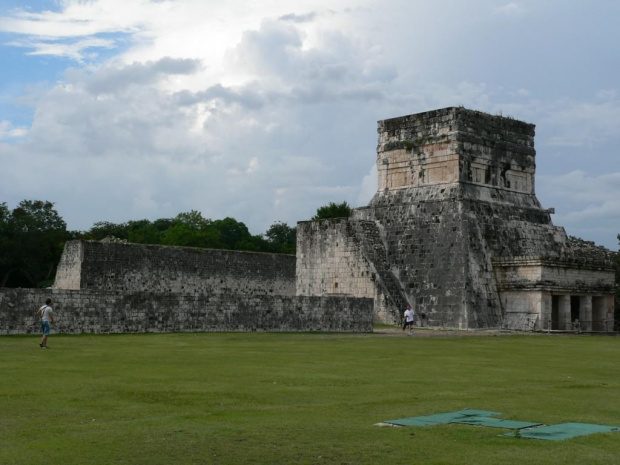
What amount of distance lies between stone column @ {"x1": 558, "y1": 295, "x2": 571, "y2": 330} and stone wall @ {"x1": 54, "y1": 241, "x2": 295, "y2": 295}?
42.4 ft

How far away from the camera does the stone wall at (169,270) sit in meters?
29.2

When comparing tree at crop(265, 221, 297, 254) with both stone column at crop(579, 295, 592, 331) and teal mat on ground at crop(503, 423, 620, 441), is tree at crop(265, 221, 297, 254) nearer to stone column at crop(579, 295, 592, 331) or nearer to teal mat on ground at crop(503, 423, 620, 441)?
stone column at crop(579, 295, 592, 331)

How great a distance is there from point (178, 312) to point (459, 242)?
9.92 metres

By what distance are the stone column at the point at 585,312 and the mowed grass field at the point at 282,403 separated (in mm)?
12129

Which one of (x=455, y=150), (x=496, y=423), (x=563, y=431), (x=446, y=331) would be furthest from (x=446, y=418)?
(x=455, y=150)

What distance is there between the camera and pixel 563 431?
6.48 m

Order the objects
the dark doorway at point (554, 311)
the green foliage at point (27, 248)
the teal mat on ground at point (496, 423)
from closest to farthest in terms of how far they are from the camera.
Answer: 1. the teal mat on ground at point (496, 423)
2. the dark doorway at point (554, 311)
3. the green foliage at point (27, 248)

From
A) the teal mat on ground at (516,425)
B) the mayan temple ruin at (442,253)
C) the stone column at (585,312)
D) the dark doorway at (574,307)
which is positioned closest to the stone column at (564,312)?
the mayan temple ruin at (442,253)

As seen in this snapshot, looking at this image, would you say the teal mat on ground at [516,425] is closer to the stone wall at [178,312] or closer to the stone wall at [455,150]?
the stone wall at [178,312]

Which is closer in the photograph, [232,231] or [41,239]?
[41,239]

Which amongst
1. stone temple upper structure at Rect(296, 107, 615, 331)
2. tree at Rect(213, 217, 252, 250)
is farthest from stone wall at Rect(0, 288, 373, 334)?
tree at Rect(213, 217, 252, 250)

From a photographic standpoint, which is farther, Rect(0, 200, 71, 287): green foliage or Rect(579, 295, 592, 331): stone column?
Rect(0, 200, 71, 287): green foliage

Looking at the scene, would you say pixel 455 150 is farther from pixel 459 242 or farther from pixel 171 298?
pixel 171 298

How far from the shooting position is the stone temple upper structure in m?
25.6
